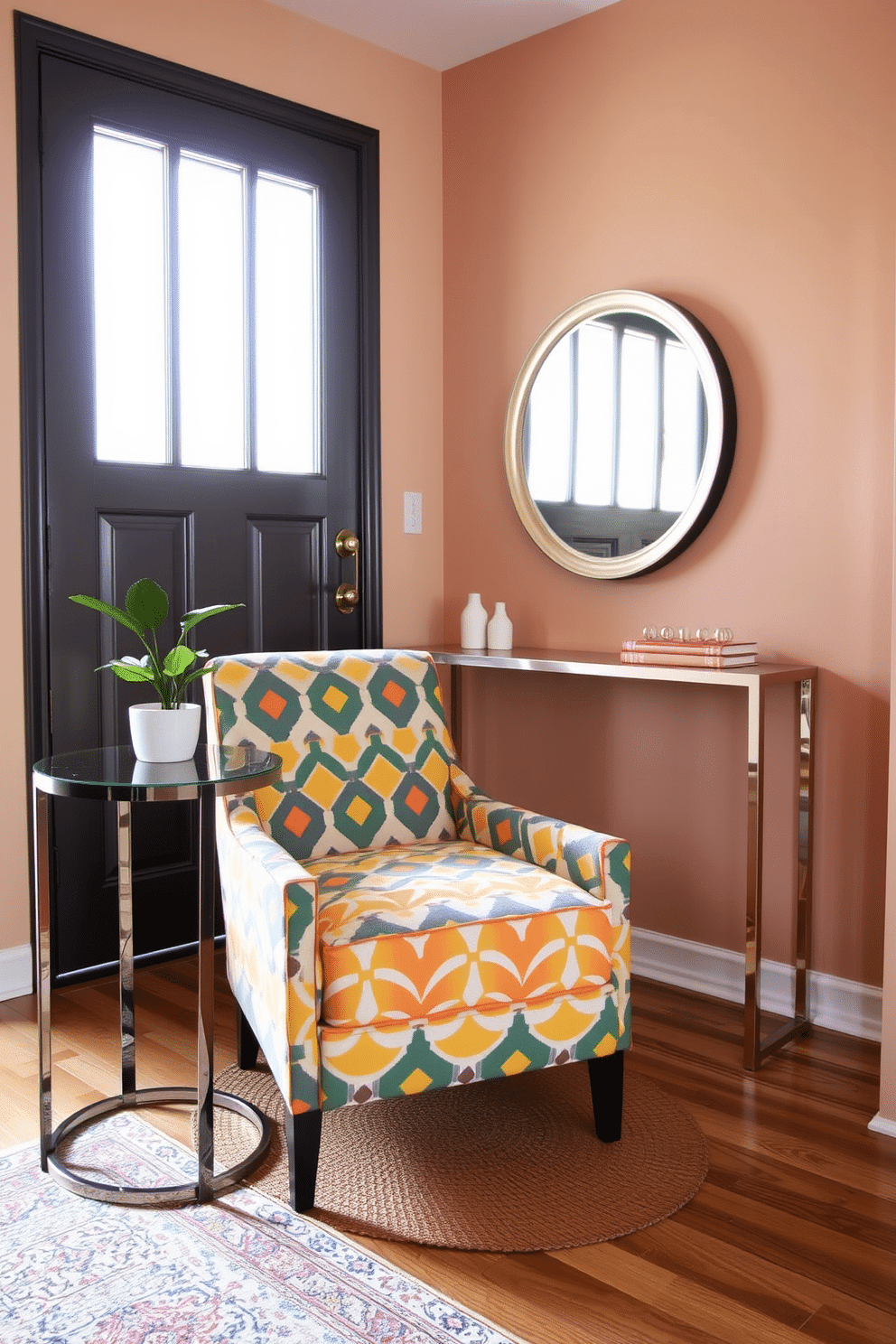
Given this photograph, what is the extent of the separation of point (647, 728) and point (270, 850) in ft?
4.37

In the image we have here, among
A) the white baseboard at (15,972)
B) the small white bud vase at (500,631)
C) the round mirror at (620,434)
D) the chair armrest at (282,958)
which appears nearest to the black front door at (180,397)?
the white baseboard at (15,972)

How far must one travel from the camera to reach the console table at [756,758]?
94.6 inches

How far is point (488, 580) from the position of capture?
3.44m

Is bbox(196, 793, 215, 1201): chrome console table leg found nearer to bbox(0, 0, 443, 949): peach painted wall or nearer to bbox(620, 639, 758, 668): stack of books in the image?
bbox(0, 0, 443, 949): peach painted wall

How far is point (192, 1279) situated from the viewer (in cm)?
168

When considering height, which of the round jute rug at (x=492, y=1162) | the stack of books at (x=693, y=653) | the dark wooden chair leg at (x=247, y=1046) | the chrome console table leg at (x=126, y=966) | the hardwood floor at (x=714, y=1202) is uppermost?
the stack of books at (x=693, y=653)

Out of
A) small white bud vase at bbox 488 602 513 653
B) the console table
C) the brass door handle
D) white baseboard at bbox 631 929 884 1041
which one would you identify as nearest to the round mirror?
small white bud vase at bbox 488 602 513 653

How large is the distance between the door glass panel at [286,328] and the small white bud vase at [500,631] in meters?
0.67

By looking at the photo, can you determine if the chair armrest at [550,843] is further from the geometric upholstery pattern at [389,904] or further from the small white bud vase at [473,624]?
the small white bud vase at [473,624]

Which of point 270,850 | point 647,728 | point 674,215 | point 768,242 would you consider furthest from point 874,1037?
point 674,215

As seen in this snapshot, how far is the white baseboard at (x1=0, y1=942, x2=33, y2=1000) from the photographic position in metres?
2.72

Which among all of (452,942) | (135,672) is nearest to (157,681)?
(135,672)

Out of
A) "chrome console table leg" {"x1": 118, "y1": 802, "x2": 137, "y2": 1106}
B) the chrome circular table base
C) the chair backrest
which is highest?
the chair backrest

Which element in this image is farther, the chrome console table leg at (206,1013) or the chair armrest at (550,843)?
the chair armrest at (550,843)
